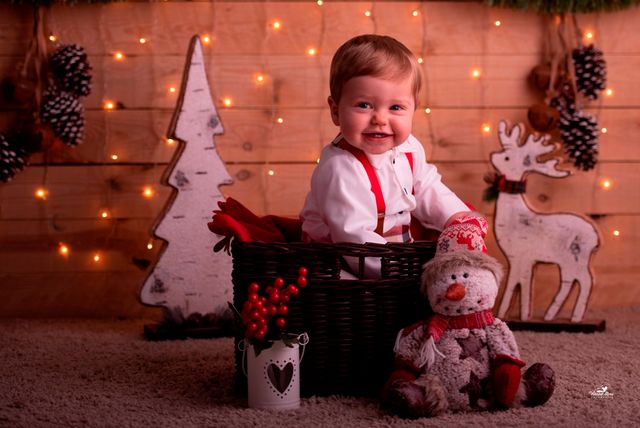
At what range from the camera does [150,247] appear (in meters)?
2.22

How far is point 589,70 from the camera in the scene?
2.17 meters

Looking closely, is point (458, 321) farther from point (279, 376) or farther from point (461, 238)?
point (279, 376)

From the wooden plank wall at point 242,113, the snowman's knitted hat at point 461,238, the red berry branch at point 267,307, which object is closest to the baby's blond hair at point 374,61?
the snowman's knitted hat at point 461,238

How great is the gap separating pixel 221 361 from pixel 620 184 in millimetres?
1193

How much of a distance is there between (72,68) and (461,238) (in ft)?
3.66

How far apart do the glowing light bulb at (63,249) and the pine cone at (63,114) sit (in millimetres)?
280

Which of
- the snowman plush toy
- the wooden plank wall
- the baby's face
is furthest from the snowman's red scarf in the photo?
the wooden plank wall

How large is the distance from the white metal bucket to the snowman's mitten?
1.11ft

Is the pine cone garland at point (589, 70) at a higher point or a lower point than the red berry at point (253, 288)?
higher

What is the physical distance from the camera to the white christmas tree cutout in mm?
2020

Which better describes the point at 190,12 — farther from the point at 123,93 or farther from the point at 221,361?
the point at 221,361

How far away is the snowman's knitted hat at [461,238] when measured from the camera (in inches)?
58.4

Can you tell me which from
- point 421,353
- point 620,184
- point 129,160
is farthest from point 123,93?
point 620,184

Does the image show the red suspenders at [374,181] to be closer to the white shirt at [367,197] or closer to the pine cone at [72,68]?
the white shirt at [367,197]
